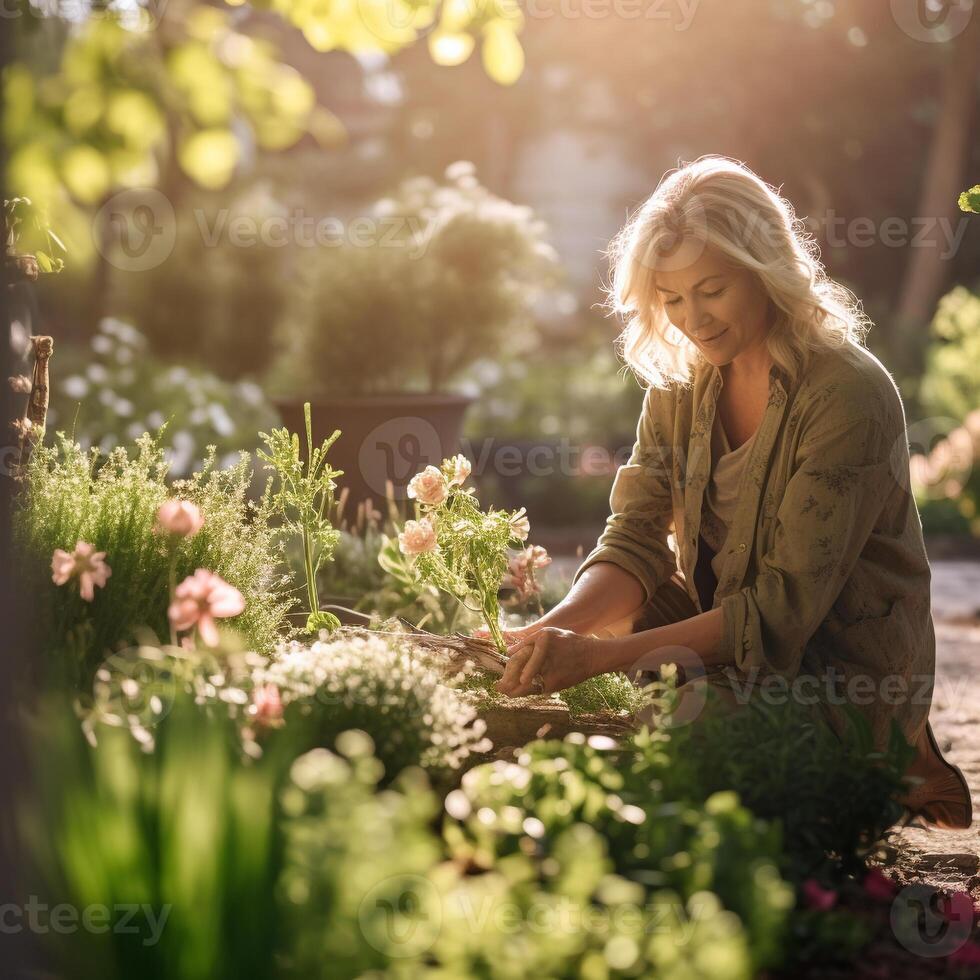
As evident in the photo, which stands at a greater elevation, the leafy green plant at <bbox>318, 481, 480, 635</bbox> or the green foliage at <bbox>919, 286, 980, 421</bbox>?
the green foliage at <bbox>919, 286, 980, 421</bbox>

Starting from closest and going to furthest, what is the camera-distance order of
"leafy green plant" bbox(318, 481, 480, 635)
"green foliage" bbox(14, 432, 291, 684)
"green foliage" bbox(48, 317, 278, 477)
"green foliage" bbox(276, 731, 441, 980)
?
"green foliage" bbox(276, 731, 441, 980) < "green foliage" bbox(14, 432, 291, 684) < "leafy green plant" bbox(318, 481, 480, 635) < "green foliage" bbox(48, 317, 278, 477)

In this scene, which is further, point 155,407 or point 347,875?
point 155,407

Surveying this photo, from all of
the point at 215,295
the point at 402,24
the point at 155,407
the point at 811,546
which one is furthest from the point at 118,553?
the point at 215,295

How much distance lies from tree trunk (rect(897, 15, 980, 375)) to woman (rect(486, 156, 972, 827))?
35.7 feet

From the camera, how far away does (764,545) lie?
294 cm

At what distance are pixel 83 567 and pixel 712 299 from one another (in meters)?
1.55

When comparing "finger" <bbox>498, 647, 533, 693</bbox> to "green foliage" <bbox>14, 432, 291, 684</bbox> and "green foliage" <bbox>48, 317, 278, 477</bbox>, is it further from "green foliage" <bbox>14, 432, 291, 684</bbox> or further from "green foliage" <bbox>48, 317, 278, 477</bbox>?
"green foliage" <bbox>48, 317, 278, 477</bbox>

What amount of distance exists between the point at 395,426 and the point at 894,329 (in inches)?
350

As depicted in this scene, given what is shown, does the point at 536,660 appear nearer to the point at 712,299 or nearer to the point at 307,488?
the point at 307,488

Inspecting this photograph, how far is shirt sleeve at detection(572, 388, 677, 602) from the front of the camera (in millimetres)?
3270

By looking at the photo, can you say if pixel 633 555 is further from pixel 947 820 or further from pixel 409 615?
pixel 409 615

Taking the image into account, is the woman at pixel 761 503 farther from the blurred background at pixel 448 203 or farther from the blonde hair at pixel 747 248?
the blurred background at pixel 448 203

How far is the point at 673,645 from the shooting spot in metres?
2.80

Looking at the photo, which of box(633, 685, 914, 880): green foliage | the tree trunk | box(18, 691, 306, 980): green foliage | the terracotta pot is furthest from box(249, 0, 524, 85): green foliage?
the tree trunk
